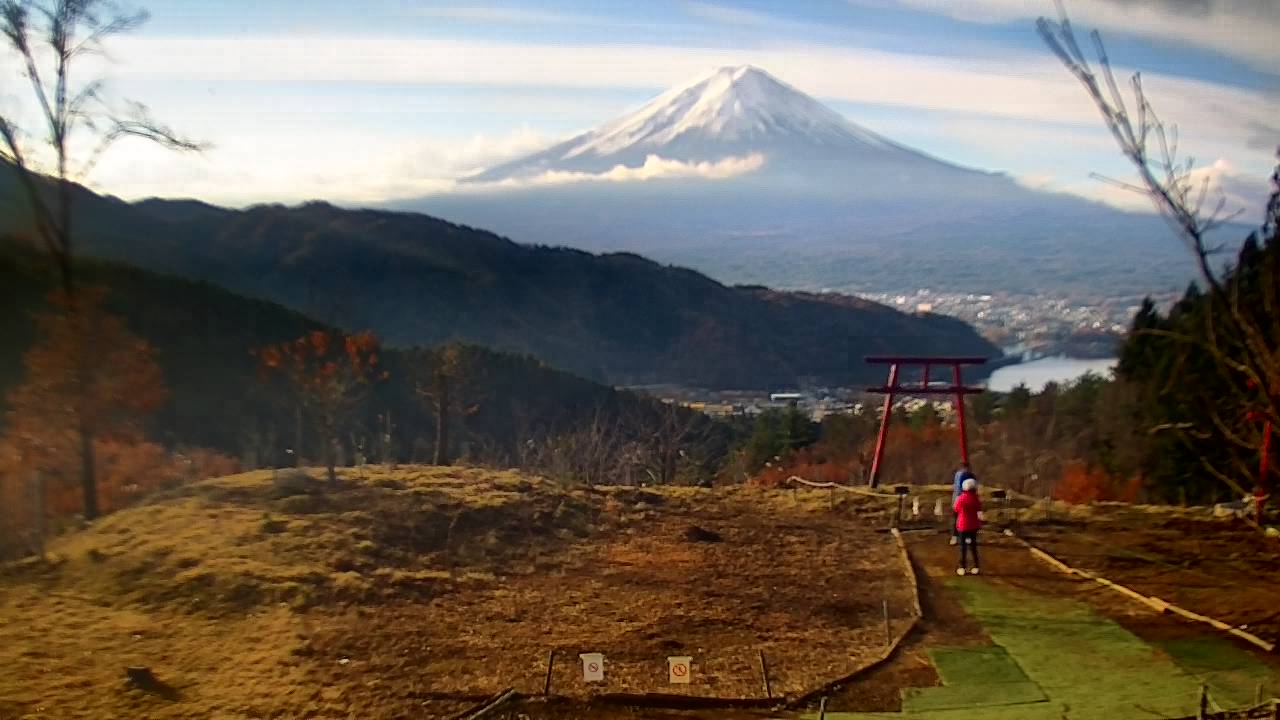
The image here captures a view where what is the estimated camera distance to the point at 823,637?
23.0 feet

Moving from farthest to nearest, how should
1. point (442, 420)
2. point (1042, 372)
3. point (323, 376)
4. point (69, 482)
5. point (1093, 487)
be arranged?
point (1042, 372) → point (1093, 487) → point (442, 420) → point (323, 376) → point (69, 482)

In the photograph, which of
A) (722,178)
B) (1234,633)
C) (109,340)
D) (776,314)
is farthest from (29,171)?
(722,178)

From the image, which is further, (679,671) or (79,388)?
(79,388)

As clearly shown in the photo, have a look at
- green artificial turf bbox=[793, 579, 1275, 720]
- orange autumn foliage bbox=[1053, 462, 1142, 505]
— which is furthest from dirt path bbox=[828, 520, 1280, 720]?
orange autumn foliage bbox=[1053, 462, 1142, 505]

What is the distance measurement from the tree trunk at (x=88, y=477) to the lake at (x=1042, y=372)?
2910 centimetres

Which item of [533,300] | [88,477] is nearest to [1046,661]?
[88,477]

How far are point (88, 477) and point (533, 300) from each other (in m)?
45.6

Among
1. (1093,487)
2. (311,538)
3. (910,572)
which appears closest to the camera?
(311,538)

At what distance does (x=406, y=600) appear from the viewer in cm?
729

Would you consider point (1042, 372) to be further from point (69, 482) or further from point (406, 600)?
point (406, 600)

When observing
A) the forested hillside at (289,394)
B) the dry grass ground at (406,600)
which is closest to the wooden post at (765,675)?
the dry grass ground at (406,600)

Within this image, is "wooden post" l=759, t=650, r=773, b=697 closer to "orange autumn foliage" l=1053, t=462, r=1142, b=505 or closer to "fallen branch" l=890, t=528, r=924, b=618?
"fallen branch" l=890, t=528, r=924, b=618

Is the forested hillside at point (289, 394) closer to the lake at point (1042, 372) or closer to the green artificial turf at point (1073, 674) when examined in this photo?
the green artificial turf at point (1073, 674)

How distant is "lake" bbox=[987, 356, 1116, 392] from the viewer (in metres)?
34.6
